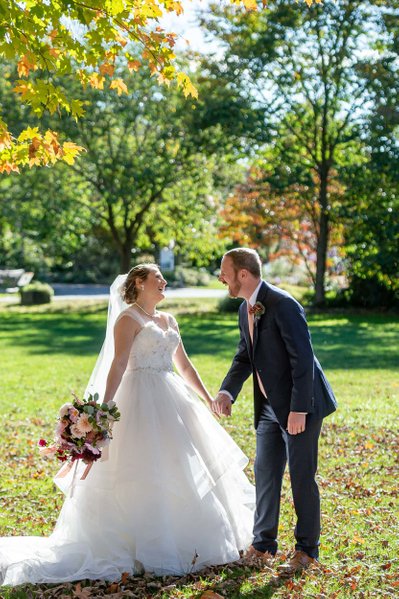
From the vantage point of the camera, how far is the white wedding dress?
5707mm

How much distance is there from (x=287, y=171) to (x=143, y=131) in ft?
20.9

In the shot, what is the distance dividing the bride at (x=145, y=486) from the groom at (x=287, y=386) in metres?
0.46

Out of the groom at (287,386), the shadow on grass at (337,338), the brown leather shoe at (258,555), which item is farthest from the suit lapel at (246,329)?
the shadow on grass at (337,338)

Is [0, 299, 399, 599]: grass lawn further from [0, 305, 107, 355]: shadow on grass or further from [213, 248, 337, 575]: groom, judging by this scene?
[213, 248, 337, 575]: groom

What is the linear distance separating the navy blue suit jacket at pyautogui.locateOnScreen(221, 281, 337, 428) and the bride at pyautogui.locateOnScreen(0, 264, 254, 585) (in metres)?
0.74

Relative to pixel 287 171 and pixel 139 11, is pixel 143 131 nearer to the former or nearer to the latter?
pixel 287 171

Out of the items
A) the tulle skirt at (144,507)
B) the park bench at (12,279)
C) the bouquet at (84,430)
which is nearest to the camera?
the bouquet at (84,430)

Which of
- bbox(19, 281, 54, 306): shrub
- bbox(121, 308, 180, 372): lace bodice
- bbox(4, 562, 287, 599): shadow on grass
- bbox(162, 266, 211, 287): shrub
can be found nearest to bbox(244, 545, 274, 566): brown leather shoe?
bbox(4, 562, 287, 599): shadow on grass

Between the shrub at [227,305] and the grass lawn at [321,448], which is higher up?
the shrub at [227,305]

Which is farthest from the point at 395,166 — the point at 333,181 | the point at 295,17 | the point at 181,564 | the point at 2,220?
the point at 181,564

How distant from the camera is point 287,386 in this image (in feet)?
18.9

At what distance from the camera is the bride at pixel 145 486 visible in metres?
5.73

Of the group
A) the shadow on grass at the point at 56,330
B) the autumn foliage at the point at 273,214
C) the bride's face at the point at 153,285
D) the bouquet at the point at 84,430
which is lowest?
the shadow on grass at the point at 56,330

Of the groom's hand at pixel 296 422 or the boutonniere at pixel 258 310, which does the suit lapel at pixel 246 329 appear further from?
the groom's hand at pixel 296 422
